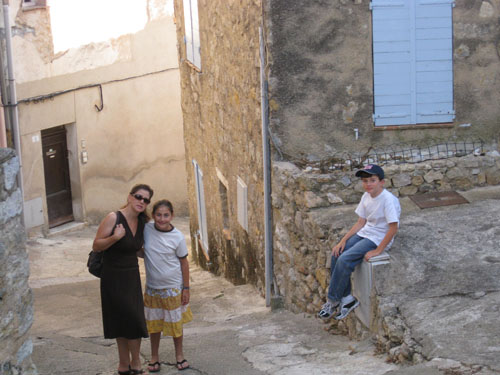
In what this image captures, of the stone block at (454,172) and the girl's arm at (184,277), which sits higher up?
the stone block at (454,172)

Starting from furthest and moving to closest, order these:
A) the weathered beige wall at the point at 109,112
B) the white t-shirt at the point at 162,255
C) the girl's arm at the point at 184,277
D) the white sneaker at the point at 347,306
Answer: the weathered beige wall at the point at 109,112 → the white sneaker at the point at 347,306 → the girl's arm at the point at 184,277 → the white t-shirt at the point at 162,255

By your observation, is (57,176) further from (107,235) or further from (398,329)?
(398,329)

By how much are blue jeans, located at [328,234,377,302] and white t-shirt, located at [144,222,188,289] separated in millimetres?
1150

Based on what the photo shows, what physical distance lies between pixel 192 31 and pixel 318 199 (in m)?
5.09

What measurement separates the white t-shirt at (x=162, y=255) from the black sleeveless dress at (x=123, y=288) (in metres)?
0.08

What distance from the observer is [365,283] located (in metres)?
5.52

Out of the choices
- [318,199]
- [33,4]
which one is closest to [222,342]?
[318,199]

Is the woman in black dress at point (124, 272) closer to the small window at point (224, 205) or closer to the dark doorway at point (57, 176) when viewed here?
the small window at point (224, 205)

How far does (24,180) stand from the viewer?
13766 mm

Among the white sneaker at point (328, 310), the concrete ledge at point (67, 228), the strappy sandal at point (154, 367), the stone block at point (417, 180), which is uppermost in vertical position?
the stone block at point (417, 180)

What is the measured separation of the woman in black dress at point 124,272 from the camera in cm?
520

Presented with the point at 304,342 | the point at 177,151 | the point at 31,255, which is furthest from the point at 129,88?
the point at 304,342

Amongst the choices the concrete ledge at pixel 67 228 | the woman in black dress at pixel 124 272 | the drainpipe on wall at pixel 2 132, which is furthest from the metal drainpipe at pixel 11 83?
the woman in black dress at pixel 124 272

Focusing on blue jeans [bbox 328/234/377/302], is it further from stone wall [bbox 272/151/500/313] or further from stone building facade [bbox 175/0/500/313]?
stone building facade [bbox 175/0/500/313]
